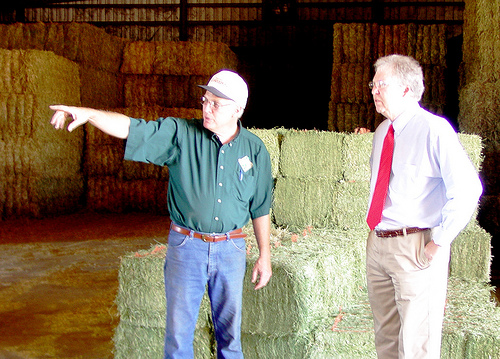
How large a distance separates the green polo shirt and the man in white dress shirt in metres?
0.63

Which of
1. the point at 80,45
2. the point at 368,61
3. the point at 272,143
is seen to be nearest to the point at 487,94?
the point at 368,61

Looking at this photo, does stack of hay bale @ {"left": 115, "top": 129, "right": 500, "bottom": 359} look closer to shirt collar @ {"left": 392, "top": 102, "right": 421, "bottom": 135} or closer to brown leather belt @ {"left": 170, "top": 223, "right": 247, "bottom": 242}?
brown leather belt @ {"left": 170, "top": 223, "right": 247, "bottom": 242}

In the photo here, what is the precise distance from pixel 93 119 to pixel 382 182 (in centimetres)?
124

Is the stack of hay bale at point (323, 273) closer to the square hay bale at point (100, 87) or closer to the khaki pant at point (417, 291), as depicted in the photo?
the khaki pant at point (417, 291)

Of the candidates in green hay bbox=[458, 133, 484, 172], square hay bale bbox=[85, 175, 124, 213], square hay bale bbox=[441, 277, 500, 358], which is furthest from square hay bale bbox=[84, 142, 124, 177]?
square hay bale bbox=[441, 277, 500, 358]

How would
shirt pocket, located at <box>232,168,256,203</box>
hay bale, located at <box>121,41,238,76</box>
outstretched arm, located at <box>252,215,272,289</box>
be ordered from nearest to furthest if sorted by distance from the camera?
shirt pocket, located at <box>232,168,256,203</box> → outstretched arm, located at <box>252,215,272,289</box> → hay bale, located at <box>121,41,238,76</box>

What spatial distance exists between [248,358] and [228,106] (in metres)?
1.61

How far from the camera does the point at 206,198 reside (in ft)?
7.63

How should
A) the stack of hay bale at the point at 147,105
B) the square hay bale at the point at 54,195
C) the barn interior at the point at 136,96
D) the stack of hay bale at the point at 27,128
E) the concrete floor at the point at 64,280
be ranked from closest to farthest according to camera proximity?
the concrete floor at the point at 64,280
the barn interior at the point at 136,96
the stack of hay bale at the point at 27,128
the square hay bale at the point at 54,195
the stack of hay bale at the point at 147,105

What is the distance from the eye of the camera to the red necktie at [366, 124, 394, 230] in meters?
2.28

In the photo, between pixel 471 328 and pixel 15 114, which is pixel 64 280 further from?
pixel 15 114

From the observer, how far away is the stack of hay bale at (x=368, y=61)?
8.85 meters

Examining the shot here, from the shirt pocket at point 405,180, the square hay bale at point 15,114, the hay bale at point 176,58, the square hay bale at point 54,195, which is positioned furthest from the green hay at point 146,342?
the hay bale at point 176,58

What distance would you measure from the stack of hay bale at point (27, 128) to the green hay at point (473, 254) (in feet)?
22.2
